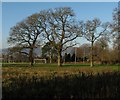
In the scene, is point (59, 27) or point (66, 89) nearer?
point (66, 89)

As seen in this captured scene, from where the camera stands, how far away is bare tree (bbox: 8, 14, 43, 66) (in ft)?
196

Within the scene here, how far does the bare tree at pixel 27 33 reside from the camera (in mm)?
59794

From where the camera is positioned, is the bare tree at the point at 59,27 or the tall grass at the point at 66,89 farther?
the bare tree at the point at 59,27

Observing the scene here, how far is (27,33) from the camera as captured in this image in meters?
61.6

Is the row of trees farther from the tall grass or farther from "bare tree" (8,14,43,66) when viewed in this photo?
the tall grass

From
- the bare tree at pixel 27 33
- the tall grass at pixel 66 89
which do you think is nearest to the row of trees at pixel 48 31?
the bare tree at pixel 27 33

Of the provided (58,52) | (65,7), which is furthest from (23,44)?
(65,7)

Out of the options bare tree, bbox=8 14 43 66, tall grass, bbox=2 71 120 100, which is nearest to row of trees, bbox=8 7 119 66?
bare tree, bbox=8 14 43 66

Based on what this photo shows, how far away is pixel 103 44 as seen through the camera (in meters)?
65.6

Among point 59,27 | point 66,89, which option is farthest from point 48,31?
point 66,89

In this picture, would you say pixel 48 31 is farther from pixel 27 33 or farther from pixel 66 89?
pixel 66 89

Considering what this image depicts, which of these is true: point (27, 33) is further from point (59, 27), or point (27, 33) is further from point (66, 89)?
point (66, 89)

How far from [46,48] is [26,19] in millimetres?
7931

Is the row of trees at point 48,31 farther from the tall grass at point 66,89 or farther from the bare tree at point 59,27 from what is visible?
the tall grass at point 66,89
